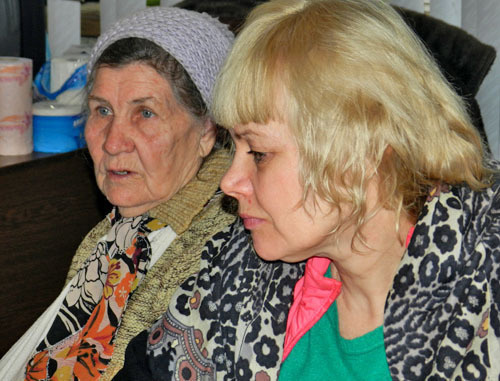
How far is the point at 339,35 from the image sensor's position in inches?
45.8

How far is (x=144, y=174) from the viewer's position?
1724 millimetres

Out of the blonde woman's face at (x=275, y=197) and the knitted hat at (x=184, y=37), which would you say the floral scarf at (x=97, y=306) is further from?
the blonde woman's face at (x=275, y=197)

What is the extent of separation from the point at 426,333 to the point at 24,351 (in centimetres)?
104

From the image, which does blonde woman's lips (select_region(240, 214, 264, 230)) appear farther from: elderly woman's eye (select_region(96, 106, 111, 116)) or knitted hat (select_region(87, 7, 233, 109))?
elderly woman's eye (select_region(96, 106, 111, 116))

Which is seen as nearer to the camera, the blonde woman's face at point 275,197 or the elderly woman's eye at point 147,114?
the blonde woman's face at point 275,197

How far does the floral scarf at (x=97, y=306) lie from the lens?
66.2 inches

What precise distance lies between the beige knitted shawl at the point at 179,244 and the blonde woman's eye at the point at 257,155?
37cm

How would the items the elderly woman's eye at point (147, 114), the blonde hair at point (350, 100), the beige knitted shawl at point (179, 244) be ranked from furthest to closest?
the elderly woman's eye at point (147, 114) < the beige knitted shawl at point (179, 244) < the blonde hair at point (350, 100)

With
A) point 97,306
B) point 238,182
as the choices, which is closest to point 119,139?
point 97,306

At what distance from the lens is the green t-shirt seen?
1.27 metres

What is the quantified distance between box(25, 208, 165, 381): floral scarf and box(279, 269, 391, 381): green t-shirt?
1.49 ft

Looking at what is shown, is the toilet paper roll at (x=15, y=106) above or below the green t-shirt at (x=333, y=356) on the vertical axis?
below

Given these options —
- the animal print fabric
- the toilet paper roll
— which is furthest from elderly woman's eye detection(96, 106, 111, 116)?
the animal print fabric

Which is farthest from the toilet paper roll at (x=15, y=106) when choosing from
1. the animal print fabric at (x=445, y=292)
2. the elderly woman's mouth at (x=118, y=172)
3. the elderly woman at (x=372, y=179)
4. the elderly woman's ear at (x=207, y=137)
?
the animal print fabric at (x=445, y=292)
